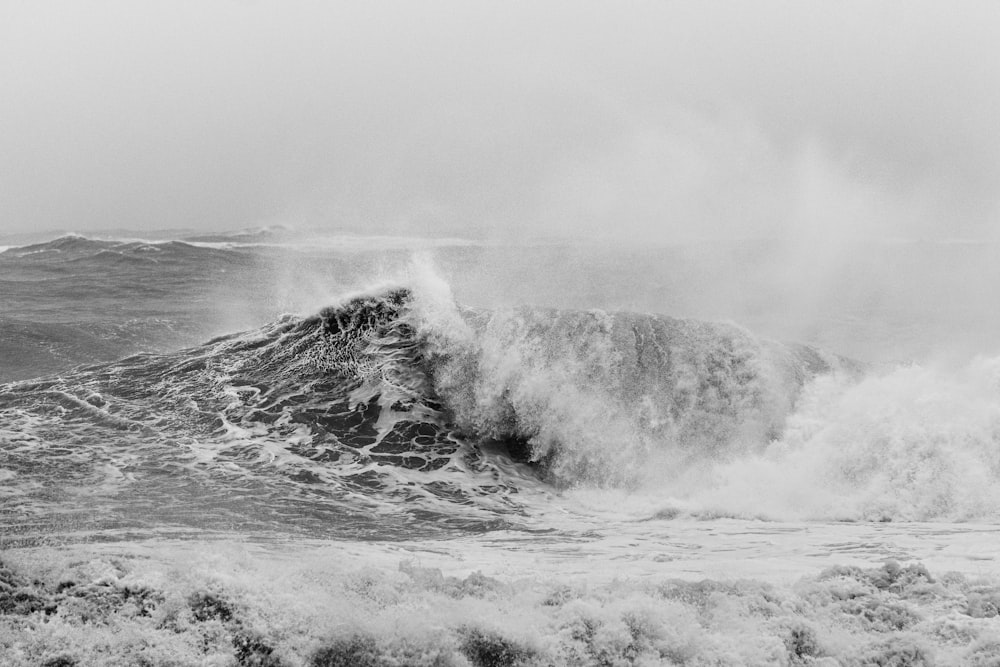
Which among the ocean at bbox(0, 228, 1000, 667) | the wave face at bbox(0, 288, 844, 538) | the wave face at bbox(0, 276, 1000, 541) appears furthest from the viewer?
the wave face at bbox(0, 288, 844, 538)

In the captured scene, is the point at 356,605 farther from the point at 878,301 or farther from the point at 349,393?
the point at 878,301

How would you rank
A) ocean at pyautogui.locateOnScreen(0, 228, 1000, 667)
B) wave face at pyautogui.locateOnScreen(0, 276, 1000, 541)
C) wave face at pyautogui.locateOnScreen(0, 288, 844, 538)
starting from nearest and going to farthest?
1. ocean at pyautogui.locateOnScreen(0, 228, 1000, 667)
2. wave face at pyautogui.locateOnScreen(0, 276, 1000, 541)
3. wave face at pyautogui.locateOnScreen(0, 288, 844, 538)

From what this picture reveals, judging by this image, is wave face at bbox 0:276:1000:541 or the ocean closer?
the ocean

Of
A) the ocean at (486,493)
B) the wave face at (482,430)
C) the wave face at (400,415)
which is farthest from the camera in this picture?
the wave face at (400,415)

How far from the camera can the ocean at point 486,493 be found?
19.4 ft

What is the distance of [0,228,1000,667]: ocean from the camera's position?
5.91 m

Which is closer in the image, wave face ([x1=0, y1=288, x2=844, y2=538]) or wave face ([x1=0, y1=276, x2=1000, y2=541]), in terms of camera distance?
wave face ([x1=0, y1=276, x2=1000, y2=541])

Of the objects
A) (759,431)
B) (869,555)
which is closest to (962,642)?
(869,555)

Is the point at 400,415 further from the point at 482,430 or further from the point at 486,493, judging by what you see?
the point at 486,493

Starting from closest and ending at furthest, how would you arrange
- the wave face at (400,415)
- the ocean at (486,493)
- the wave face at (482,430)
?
the ocean at (486,493) → the wave face at (482,430) → the wave face at (400,415)

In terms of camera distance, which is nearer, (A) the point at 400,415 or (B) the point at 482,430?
(B) the point at 482,430

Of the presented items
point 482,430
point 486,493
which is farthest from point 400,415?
point 486,493

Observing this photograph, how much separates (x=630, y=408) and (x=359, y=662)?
7.27 meters

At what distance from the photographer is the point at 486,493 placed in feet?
36.3
